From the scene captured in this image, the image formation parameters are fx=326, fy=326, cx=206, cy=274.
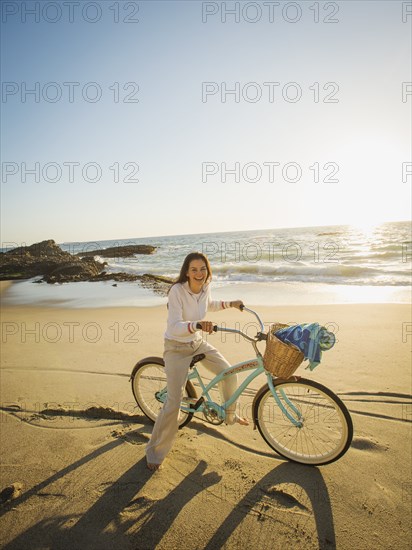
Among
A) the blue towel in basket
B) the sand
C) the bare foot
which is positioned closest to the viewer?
the sand

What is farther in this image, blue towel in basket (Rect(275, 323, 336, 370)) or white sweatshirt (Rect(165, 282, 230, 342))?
white sweatshirt (Rect(165, 282, 230, 342))

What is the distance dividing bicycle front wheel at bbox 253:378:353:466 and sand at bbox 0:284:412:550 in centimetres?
17

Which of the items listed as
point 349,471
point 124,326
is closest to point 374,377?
point 349,471

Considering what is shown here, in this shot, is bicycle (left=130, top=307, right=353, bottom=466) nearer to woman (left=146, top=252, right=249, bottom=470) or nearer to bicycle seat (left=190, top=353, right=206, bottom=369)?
bicycle seat (left=190, top=353, right=206, bottom=369)

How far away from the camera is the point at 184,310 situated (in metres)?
3.39

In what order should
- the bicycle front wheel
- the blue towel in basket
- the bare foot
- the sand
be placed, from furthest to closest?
the bare foot, the bicycle front wheel, the blue towel in basket, the sand

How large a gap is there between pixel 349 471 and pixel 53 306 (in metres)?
11.6

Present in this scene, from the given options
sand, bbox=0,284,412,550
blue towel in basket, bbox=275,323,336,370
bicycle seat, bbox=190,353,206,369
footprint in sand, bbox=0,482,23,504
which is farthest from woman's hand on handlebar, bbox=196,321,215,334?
footprint in sand, bbox=0,482,23,504

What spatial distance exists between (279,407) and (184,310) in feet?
5.04

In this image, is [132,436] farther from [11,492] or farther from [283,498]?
[283,498]

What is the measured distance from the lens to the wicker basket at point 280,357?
2.86m

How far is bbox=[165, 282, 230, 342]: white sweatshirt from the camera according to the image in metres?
3.16

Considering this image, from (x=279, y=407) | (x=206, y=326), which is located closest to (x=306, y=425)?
(x=279, y=407)

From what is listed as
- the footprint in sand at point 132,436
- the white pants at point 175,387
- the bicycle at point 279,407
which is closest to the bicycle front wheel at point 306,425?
the bicycle at point 279,407
